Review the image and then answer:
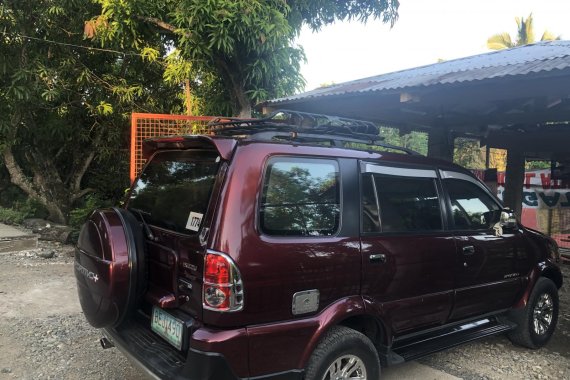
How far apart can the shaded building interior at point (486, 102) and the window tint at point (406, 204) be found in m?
1.59

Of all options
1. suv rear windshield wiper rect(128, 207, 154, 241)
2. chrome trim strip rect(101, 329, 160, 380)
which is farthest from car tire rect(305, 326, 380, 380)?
suv rear windshield wiper rect(128, 207, 154, 241)

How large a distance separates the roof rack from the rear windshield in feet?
1.27

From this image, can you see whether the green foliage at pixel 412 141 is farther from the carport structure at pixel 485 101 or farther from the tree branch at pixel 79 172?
the tree branch at pixel 79 172

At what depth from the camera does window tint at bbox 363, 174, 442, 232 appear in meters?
3.36

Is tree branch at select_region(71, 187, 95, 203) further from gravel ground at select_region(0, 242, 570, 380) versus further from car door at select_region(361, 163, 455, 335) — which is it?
car door at select_region(361, 163, 455, 335)

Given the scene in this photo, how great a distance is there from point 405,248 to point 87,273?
2178mm

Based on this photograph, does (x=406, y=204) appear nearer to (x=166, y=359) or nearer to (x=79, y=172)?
(x=166, y=359)

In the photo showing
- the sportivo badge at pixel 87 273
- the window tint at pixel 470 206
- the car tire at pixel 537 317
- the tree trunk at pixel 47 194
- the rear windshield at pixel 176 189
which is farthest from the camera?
the tree trunk at pixel 47 194

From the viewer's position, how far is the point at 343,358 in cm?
298

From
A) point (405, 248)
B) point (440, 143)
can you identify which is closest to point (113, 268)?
point (405, 248)

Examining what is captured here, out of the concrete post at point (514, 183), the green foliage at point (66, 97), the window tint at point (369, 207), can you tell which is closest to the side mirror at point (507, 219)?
the window tint at point (369, 207)

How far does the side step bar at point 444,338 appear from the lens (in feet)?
11.3

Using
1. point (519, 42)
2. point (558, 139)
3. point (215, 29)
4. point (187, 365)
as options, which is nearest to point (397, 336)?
point (187, 365)

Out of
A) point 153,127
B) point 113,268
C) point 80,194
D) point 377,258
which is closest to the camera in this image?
point 113,268
